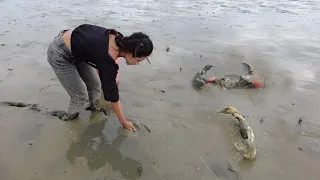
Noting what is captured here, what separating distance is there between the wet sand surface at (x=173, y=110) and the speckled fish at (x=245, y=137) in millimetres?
90

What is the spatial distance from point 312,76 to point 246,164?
9.99 feet

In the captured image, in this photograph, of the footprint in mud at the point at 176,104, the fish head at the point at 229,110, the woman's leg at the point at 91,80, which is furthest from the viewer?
the footprint in mud at the point at 176,104

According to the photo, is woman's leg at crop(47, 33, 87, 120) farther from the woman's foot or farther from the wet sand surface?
the wet sand surface

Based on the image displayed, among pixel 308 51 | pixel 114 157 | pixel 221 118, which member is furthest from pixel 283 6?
pixel 114 157

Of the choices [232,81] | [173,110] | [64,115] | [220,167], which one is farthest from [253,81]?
[64,115]

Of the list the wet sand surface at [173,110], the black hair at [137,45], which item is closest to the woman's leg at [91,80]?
the wet sand surface at [173,110]

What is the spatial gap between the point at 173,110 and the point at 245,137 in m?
1.13

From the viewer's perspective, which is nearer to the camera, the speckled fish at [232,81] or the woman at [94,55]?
the woman at [94,55]

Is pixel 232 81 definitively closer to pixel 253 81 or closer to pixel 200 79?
pixel 253 81

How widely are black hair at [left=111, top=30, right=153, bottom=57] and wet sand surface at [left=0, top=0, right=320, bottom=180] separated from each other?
1.31 m

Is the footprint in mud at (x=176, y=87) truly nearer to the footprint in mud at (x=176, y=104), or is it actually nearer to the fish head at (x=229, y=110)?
the footprint in mud at (x=176, y=104)

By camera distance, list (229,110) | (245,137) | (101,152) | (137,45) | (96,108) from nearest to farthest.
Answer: (137,45)
(101,152)
(245,137)
(229,110)
(96,108)

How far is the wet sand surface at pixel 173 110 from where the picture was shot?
130 inches

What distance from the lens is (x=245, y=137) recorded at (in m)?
3.71
